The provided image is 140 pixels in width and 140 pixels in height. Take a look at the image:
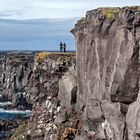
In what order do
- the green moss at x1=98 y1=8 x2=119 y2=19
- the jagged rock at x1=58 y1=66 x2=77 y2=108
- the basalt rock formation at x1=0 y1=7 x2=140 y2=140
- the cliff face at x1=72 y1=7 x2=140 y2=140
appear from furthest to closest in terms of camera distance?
the jagged rock at x1=58 y1=66 x2=77 y2=108 < the green moss at x1=98 y1=8 x2=119 y2=19 < the basalt rock formation at x1=0 y1=7 x2=140 y2=140 < the cliff face at x1=72 y1=7 x2=140 y2=140

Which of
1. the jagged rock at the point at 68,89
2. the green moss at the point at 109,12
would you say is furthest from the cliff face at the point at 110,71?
the jagged rock at the point at 68,89

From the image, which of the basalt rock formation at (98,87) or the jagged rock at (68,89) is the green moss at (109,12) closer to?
the basalt rock formation at (98,87)

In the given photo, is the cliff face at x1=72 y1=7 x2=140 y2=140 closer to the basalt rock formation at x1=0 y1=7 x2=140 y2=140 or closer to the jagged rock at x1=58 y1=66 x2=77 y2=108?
the basalt rock formation at x1=0 y1=7 x2=140 y2=140

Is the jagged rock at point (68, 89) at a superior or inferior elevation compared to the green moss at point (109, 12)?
inferior

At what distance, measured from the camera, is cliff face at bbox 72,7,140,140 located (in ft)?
158

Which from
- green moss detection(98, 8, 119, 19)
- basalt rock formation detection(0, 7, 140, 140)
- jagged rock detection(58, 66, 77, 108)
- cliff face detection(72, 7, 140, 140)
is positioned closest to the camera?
cliff face detection(72, 7, 140, 140)

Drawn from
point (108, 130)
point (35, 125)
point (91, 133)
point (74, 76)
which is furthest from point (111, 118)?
point (35, 125)

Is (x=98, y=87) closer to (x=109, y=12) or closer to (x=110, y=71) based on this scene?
(x=110, y=71)

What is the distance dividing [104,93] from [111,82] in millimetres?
3268

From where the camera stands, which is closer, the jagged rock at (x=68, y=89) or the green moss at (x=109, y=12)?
the green moss at (x=109, y=12)

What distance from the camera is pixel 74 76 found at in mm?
69312

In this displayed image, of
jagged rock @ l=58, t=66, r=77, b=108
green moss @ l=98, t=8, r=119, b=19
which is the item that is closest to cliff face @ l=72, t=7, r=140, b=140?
green moss @ l=98, t=8, r=119, b=19

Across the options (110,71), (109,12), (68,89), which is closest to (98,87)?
(110,71)

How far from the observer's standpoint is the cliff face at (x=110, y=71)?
4828 centimetres
